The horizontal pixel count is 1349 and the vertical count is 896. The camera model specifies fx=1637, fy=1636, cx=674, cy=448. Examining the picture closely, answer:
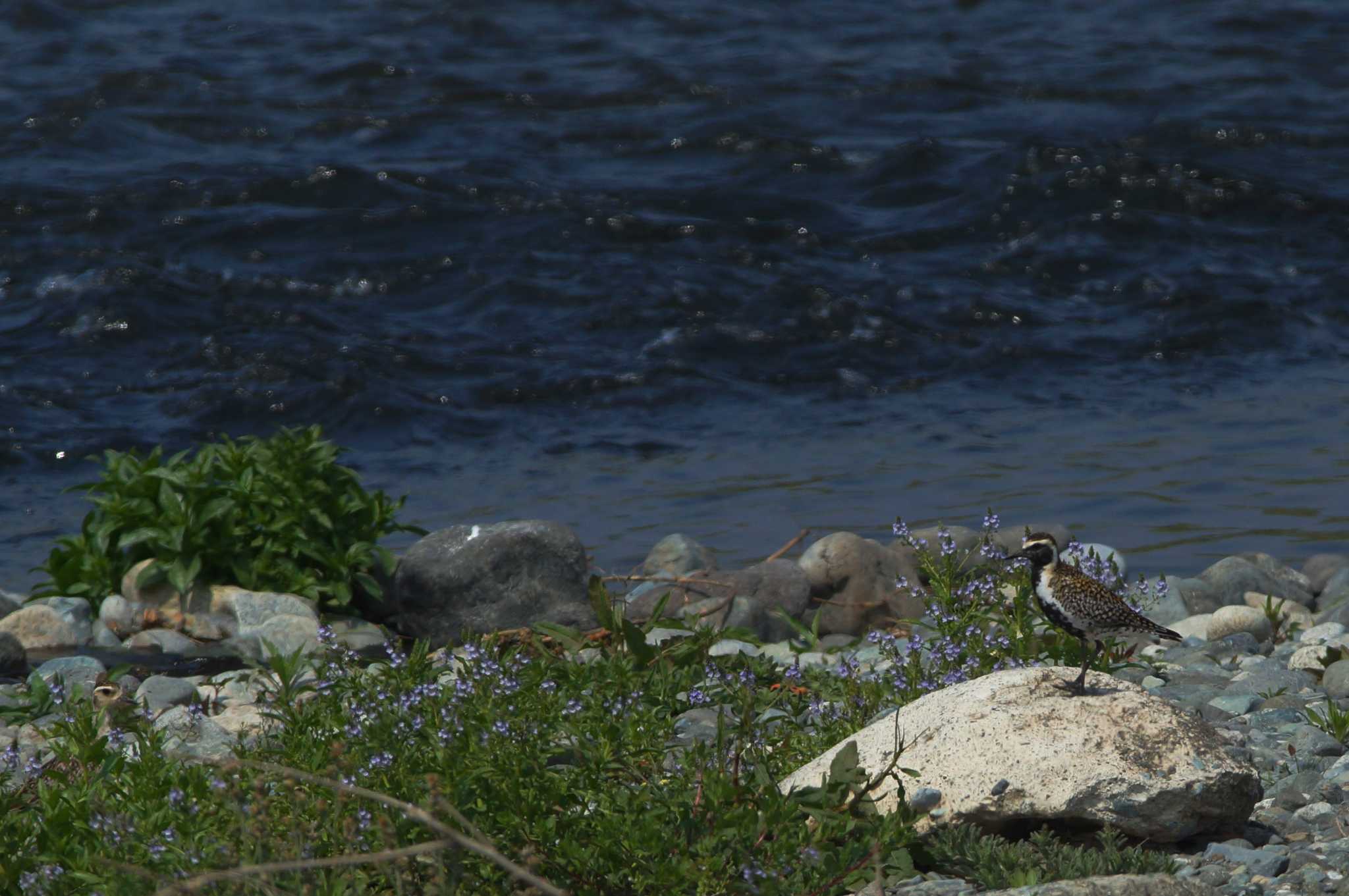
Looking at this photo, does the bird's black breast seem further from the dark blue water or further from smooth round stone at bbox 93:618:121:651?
smooth round stone at bbox 93:618:121:651

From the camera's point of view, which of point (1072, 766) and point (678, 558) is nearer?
point (1072, 766)

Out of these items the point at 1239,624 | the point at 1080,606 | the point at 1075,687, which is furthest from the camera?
the point at 1239,624

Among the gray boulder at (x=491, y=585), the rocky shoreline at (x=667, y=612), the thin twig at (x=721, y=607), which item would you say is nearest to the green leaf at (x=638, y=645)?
the rocky shoreline at (x=667, y=612)

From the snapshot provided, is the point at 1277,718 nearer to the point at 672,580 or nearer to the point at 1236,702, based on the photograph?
the point at 1236,702

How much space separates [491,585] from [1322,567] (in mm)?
4390

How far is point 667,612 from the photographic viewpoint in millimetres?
8148

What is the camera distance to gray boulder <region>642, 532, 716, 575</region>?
860 cm

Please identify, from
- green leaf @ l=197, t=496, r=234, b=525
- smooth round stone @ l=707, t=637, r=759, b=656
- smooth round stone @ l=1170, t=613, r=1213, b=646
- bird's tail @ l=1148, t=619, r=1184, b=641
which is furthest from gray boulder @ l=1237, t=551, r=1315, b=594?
green leaf @ l=197, t=496, r=234, b=525

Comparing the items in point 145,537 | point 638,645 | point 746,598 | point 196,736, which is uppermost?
point 638,645

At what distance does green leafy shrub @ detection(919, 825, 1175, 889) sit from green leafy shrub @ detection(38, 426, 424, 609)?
14.3 feet

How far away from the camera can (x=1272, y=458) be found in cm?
1057

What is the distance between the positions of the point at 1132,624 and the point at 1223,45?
56.4ft

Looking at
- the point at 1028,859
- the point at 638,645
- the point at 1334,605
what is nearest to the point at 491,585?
the point at 638,645

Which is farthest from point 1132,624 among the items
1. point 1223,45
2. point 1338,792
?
point 1223,45
